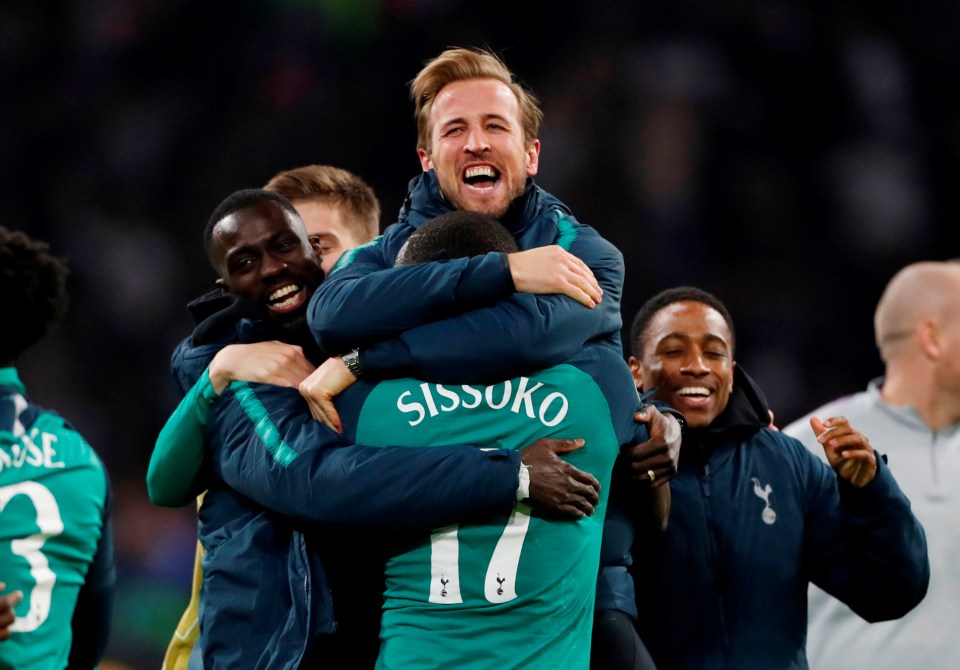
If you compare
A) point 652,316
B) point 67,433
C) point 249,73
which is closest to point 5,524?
point 67,433

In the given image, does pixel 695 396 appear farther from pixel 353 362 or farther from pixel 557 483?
pixel 353 362

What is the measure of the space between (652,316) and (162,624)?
4.34 metres

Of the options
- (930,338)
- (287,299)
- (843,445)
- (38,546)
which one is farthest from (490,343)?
(930,338)

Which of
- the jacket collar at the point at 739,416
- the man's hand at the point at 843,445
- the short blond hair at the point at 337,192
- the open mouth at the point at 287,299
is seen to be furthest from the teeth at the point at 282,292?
the man's hand at the point at 843,445

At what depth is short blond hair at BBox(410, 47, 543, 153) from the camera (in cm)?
308

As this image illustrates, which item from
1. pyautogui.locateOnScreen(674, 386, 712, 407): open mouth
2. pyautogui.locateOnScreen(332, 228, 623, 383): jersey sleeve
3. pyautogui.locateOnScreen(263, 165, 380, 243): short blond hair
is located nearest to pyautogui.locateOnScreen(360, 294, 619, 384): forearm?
pyautogui.locateOnScreen(332, 228, 623, 383): jersey sleeve

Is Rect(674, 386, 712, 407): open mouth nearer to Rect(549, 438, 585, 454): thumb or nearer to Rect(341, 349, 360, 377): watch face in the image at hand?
Rect(549, 438, 585, 454): thumb

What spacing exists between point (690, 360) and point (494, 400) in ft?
3.31

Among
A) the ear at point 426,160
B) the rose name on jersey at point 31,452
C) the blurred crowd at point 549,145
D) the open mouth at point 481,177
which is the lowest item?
the rose name on jersey at point 31,452

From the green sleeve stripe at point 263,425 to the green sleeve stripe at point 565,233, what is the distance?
73cm

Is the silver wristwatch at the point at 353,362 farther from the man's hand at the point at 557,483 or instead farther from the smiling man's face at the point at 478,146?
the smiling man's face at the point at 478,146

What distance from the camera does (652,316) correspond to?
3402mm

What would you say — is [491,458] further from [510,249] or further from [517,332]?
[510,249]

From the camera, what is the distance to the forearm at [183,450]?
104 inches
